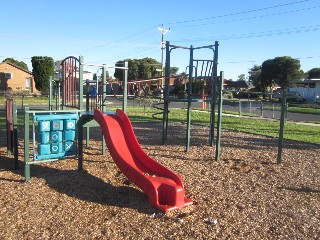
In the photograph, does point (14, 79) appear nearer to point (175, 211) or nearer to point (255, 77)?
point (255, 77)

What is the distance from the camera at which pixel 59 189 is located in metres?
5.14

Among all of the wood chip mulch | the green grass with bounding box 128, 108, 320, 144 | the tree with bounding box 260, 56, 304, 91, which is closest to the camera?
the wood chip mulch

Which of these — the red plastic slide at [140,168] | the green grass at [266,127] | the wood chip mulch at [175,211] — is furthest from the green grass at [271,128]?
the red plastic slide at [140,168]

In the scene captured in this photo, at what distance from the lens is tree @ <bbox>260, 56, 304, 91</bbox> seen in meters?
60.3

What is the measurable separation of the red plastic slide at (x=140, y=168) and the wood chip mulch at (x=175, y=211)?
0.60 ft

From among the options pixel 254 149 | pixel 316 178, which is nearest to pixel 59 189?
pixel 316 178

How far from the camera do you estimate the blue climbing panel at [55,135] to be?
569 centimetres

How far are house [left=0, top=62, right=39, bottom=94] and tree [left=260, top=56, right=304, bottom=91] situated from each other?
4018 centimetres

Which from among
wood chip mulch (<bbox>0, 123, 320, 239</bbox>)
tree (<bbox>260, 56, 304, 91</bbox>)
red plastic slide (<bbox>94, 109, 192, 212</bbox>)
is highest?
tree (<bbox>260, 56, 304, 91</bbox>)

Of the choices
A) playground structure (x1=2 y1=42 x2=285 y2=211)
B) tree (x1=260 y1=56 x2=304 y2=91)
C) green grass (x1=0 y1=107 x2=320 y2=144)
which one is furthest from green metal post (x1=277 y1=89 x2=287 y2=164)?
tree (x1=260 y1=56 x2=304 y2=91)

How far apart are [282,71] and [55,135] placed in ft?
198

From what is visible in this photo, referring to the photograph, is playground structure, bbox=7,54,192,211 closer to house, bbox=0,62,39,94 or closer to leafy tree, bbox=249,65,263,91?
house, bbox=0,62,39,94

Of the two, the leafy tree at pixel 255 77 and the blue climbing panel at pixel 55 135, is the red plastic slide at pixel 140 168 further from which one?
the leafy tree at pixel 255 77

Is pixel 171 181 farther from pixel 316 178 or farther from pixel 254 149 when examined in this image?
pixel 254 149
